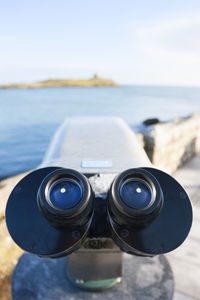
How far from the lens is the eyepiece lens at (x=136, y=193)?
3.56 feet

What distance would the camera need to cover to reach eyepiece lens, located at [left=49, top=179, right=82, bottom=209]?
1.10 m

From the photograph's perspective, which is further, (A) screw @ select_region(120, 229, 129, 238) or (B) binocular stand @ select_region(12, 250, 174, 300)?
(B) binocular stand @ select_region(12, 250, 174, 300)

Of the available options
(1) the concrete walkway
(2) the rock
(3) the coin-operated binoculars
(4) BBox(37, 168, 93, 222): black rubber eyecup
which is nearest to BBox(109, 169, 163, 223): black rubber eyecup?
(3) the coin-operated binoculars

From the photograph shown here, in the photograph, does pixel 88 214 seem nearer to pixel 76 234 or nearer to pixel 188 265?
pixel 76 234

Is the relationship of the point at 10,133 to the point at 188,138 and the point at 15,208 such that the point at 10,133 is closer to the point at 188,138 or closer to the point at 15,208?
the point at 188,138

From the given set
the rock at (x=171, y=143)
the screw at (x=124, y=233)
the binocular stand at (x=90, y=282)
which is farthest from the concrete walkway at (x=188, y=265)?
the screw at (x=124, y=233)

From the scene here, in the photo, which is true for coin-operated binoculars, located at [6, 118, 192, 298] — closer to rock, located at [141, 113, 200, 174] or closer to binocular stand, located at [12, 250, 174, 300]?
binocular stand, located at [12, 250, 174, 300]

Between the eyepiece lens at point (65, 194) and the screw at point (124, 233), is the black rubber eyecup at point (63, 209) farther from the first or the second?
the screw at point (124, 233)

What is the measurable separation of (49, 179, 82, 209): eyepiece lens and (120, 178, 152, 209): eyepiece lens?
0.61ft

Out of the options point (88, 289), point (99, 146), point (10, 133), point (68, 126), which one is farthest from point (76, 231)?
point (10, 133)

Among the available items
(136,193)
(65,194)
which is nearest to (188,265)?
(136,193)

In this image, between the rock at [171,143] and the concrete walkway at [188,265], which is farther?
the rock at [171,143]

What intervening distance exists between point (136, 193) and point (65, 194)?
0.29 metres

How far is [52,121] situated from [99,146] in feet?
58.7
